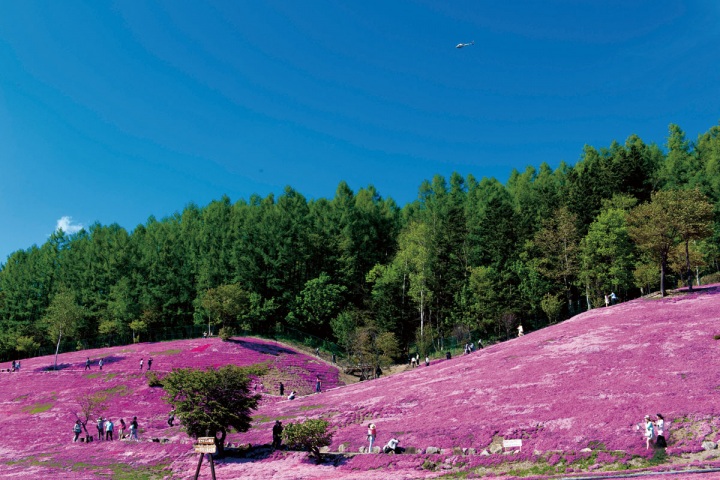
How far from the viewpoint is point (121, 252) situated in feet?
328

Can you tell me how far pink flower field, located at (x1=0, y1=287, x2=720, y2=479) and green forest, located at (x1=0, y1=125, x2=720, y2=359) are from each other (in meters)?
18.3

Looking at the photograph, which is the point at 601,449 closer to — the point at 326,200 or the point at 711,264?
the point at 711,264

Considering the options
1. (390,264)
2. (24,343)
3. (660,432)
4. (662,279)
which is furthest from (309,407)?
(24,343)

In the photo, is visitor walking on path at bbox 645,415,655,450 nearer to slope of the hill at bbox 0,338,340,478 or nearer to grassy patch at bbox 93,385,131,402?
slope of the hill at bbox 0,338,340,478

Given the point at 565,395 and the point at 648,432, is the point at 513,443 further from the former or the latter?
the point at 565,395

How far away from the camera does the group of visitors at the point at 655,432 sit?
20.9 m

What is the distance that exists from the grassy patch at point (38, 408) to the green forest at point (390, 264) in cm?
2291

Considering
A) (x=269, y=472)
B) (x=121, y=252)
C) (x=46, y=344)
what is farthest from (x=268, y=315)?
(x=269, y=472)

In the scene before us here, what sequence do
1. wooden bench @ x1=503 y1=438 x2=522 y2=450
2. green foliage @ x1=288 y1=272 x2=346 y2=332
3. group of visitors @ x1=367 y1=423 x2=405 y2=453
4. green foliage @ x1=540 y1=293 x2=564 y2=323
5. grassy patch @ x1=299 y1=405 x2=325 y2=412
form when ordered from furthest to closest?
1. green foliage @ x1=288 y1=272 x2=346 y2=332
2. green foliage @ x1=540 y1=293 x2=564 y2=323
3. grassy patch @ x1=299 y1=405 x2=325 y2=412
4. group of visitors @ x1=367 y1=423 x2=405 y2=453
5. wooden bench @ x1=503 y1=438 x2=522 y2=450

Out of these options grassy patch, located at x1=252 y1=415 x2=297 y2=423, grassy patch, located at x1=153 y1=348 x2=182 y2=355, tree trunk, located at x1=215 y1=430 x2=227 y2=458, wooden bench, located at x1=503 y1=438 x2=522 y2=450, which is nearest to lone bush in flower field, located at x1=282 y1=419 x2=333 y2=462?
tree trunk, located at x1=215 y1=430 x2=227 y2=458

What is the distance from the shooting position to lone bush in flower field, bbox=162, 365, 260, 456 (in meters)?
29.8

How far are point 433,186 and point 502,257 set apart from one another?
52.9m

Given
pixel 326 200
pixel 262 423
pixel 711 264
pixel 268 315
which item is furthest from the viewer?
pixel 326 200

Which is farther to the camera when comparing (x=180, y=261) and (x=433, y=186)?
(x=433, y=186)
